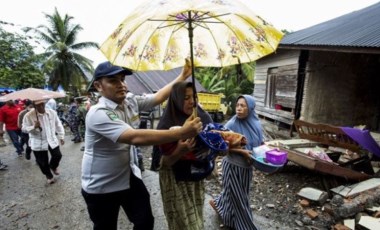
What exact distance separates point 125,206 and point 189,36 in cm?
157

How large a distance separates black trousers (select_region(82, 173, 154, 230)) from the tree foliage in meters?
8.55

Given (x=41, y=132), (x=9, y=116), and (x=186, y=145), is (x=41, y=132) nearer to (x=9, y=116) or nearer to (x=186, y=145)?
(x=9, y=116)

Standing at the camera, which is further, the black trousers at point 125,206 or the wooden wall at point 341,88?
the wooden wall at point 341,88

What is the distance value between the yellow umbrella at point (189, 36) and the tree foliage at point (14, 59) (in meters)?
8.45

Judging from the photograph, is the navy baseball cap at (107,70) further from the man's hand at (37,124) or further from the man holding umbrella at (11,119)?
the man holding umbrella at (11,119)

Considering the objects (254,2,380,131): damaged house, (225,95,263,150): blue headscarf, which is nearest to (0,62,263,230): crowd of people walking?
(225,95,263,150): blue headscarf

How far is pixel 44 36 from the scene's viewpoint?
24.5m

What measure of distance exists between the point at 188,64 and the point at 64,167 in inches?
219

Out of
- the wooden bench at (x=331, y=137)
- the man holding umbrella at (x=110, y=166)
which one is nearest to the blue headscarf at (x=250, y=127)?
the man holding umbrella at (x=110, y=166)

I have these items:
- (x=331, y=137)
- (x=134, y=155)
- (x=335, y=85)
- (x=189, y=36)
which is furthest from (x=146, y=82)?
(x=189, y=36)

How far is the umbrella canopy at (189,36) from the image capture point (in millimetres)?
1617

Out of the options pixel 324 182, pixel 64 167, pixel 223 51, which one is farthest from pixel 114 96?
pixel 64 167

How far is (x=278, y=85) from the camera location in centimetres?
1054

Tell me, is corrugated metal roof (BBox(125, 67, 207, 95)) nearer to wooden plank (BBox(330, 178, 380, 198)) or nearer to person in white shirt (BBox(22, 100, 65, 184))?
person in white shirt (BBox(22, 100, 65, 184))
